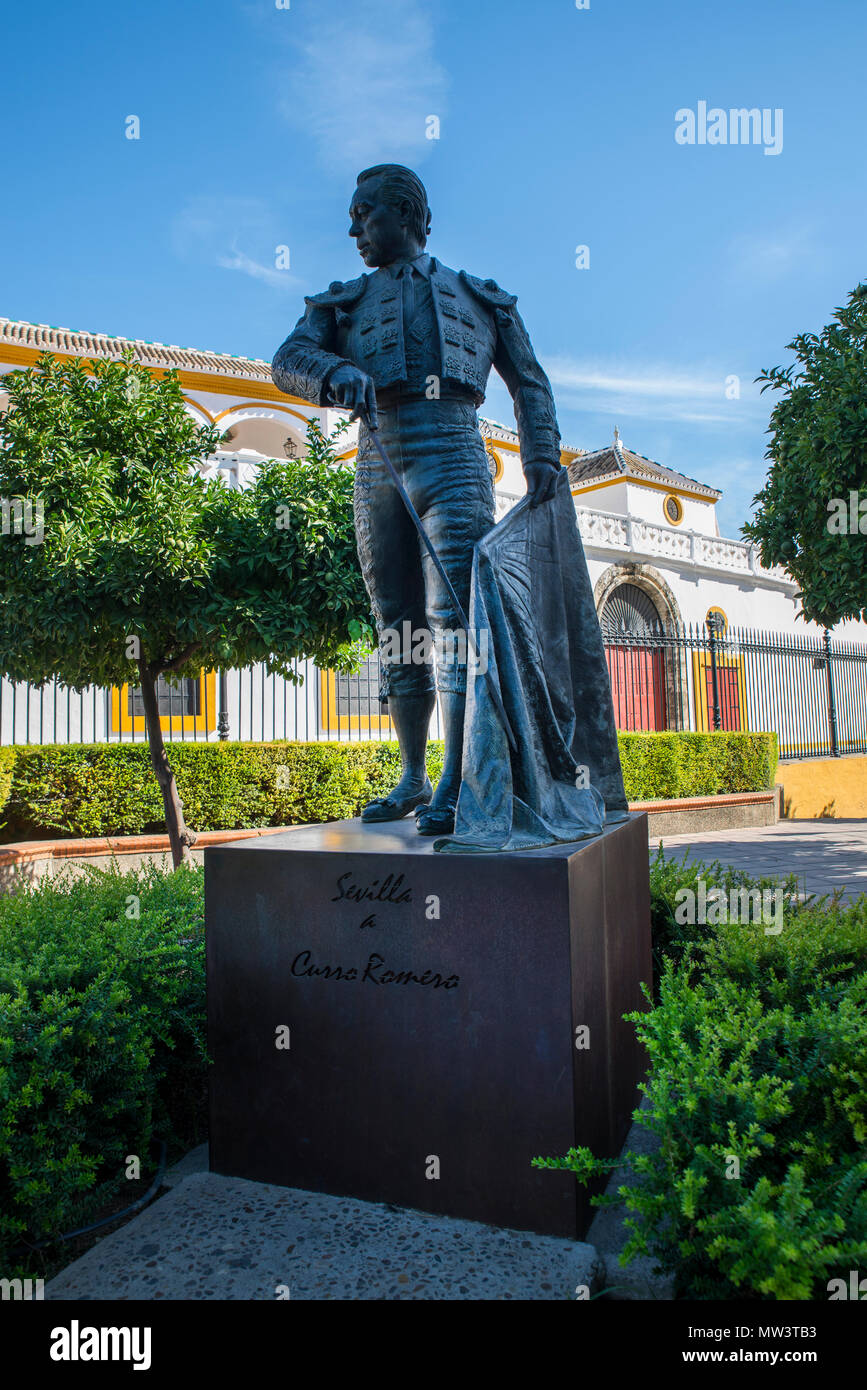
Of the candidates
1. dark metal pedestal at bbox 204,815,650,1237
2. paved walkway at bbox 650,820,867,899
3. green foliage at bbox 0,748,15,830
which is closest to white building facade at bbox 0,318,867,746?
green foliage at bbox 0,748,15,830

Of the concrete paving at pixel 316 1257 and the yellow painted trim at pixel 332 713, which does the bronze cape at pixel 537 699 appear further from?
the yellow painted trim at pixel 332 713

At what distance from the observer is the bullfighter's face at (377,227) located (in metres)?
2.87

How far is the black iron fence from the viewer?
1009cm

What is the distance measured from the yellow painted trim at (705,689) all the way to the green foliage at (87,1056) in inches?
435

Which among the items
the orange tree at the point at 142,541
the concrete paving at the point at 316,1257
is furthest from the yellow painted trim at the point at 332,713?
the concrete paving at the point at 316,1257

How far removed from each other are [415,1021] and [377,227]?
2.53m

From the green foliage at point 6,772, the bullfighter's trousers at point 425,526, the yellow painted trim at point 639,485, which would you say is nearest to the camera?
the bullfighter's trousers at point 425,526

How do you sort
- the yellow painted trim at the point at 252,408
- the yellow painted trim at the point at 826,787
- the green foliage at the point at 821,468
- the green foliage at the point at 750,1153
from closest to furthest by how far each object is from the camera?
1. the green foliage at the point at 750,1153
2. the green foliage at the point at 821,468
3. the yellow painted trim at the point at 826,787
4. the yellow painted trim at the point at 252,408

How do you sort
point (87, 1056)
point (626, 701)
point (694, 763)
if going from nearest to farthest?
point (87, 1056)
point (694, 763)
point (626, 701)

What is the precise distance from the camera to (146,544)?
5.83m

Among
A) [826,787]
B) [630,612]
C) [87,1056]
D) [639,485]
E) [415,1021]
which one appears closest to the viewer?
[415,1021]
